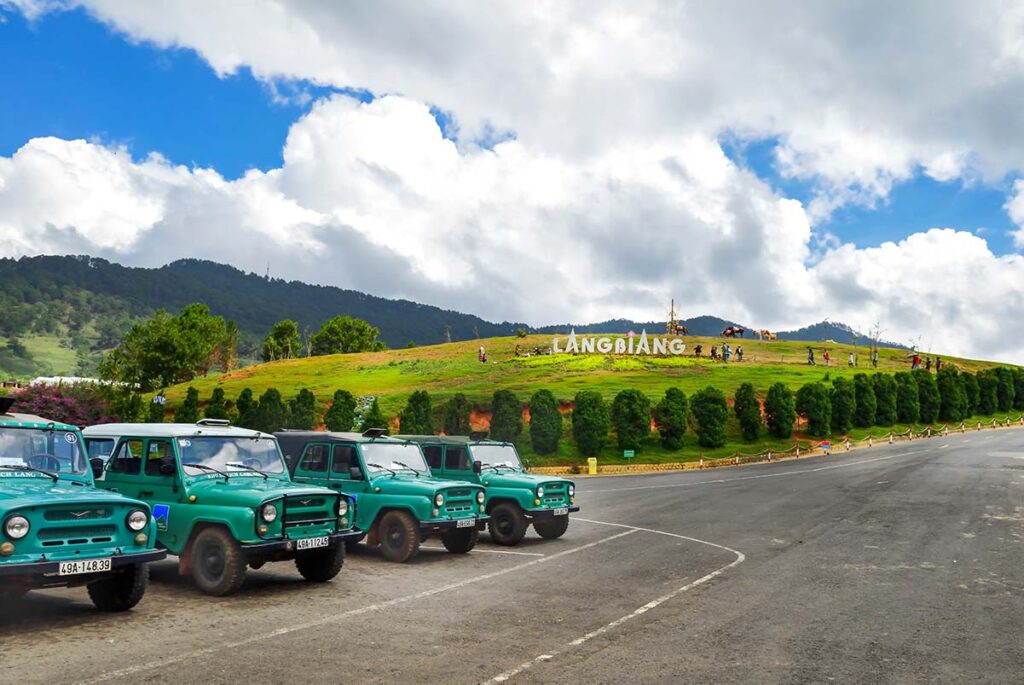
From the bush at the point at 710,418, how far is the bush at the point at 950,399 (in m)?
27.3

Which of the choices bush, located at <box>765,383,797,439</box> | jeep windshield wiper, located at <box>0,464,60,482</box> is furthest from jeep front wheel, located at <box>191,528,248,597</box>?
bush, located at <box>765,383,797,439</box>

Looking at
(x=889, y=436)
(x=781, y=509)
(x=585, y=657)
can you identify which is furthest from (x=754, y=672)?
(x=889, y=436)

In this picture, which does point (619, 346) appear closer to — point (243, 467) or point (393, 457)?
point (393, 457)

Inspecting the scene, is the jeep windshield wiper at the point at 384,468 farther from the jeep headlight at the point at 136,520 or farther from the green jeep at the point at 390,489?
the jeep headlight at the point at 136,520

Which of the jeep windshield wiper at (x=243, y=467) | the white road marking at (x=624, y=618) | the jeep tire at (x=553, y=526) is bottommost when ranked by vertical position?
the white road marking at (x=624, y=618)

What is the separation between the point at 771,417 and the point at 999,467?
19.4m

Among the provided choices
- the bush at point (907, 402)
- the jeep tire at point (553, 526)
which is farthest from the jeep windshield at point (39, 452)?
the bush at point (907, 402)

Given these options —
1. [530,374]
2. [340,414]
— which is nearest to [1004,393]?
[530,374]

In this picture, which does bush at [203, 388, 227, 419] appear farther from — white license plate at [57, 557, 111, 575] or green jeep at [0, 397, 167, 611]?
white license plate at [57, 557, 111, 575]

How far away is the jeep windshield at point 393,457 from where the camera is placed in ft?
50.9

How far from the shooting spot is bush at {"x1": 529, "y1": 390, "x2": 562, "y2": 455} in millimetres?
50594

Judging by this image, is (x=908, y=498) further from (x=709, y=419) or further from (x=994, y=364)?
(x=994, y=364)

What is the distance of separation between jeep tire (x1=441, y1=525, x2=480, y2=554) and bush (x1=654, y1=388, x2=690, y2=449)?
37.9m

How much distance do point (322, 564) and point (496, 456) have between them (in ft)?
23.1
